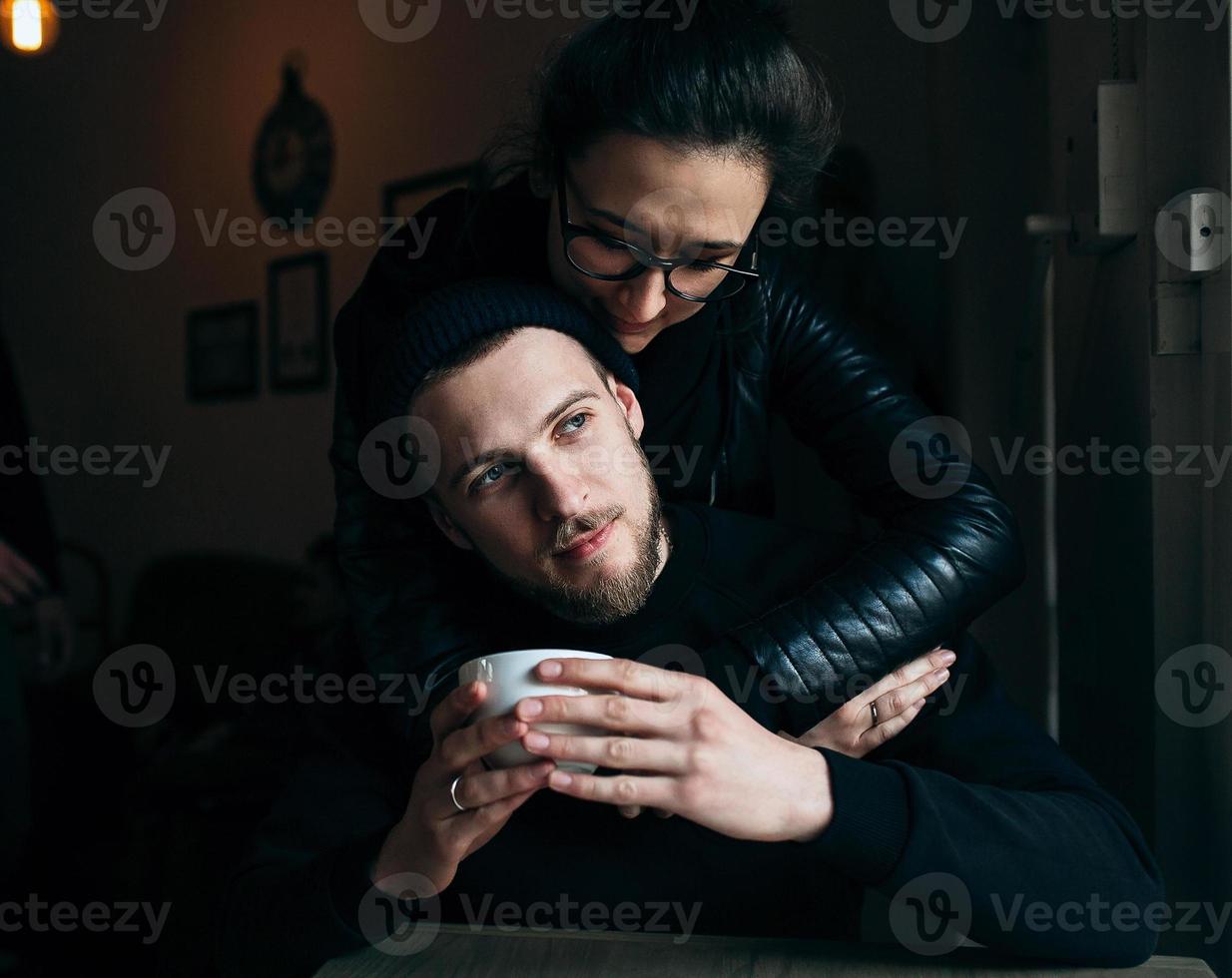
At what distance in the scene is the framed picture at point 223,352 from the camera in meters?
4.55

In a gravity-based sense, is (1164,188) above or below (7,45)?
below

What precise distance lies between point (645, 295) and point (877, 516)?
42 cm

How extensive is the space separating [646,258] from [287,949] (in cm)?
77

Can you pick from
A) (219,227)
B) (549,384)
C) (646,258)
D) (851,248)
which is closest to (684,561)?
(549,384)

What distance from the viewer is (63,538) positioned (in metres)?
5.09

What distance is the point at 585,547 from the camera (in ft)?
4.17

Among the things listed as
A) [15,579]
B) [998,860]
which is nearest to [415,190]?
[15,579]

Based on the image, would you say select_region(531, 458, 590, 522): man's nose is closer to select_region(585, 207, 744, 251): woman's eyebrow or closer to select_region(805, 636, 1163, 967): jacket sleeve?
select_region(585, 207, 744, 251): woman's eyebrow

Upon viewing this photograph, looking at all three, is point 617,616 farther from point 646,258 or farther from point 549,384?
point 646,258

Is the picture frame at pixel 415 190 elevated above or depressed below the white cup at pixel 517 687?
above

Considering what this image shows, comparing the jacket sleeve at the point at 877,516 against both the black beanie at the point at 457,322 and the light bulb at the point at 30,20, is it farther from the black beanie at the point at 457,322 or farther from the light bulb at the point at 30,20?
the light bulb at the point at 30,20

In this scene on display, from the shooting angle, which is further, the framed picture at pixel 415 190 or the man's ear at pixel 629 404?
the framed picture at pixel 415 190

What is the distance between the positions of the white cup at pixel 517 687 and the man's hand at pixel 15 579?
2112mm

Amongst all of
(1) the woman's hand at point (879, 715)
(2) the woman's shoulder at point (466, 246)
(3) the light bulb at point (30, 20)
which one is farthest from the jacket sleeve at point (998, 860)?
(3) the light bulb at point (30, 20)
